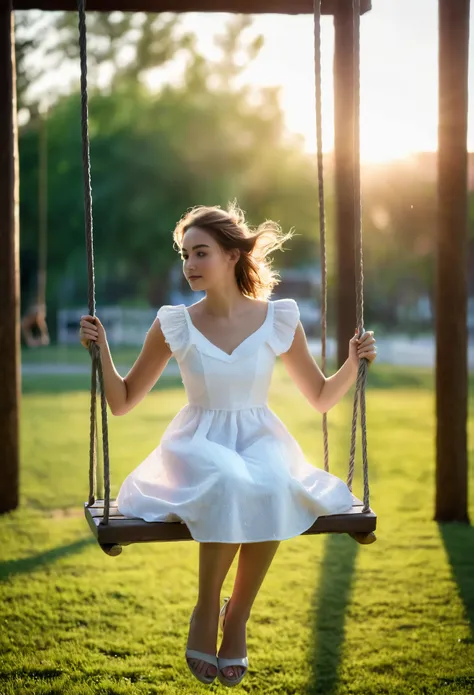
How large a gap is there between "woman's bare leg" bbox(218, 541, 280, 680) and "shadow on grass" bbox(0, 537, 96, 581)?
6.75 ft

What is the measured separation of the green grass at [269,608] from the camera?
3.52m

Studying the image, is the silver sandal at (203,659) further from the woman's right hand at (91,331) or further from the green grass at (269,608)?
the woman's right hand at (91,331)

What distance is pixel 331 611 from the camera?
4.22 meters

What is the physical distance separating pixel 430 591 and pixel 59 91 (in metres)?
19.8

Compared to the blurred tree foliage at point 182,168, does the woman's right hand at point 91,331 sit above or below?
below

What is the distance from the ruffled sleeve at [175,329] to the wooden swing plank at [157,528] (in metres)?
0.59

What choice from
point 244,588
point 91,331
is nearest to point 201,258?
point 91,331

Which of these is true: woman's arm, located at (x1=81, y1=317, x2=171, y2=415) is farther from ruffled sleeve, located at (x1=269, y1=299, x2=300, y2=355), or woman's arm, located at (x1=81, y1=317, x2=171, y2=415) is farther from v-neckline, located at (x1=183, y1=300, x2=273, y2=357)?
ruffled sleeve, located at (x1=269, y1=299, x2=300, y2=355)

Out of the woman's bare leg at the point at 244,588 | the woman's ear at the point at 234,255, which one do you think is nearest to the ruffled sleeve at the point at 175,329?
the woman's ear at the point at 234,255

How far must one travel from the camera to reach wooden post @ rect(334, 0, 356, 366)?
5441 millimetres

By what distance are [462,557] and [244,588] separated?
240 centimetres

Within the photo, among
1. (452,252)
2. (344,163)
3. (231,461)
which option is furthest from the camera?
(344,163)

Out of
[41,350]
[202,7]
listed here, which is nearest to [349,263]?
[202,7]

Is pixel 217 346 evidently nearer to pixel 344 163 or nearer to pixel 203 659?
pixel 203 659
